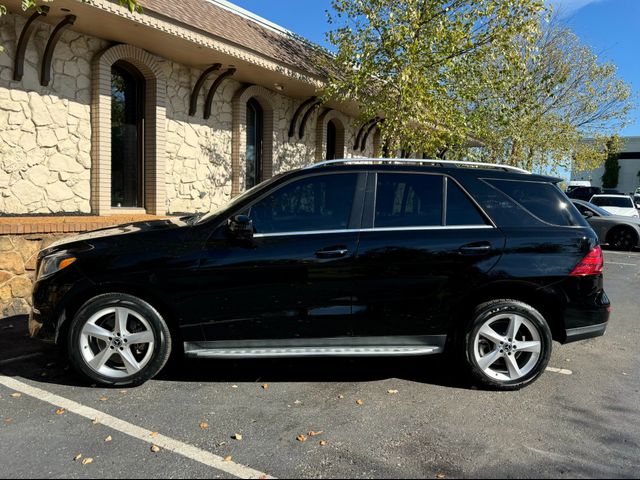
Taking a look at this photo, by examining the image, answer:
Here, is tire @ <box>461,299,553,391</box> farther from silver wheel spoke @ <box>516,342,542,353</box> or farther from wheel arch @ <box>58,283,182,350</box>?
wheel arch @ <box>58,283,182,350</box>

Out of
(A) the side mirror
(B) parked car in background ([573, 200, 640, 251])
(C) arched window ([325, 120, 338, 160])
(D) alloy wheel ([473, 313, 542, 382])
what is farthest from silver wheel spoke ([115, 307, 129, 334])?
(B) parked car in background ([573, 200, 640, 251])

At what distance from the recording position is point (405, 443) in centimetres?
327

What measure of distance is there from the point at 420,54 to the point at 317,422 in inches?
315

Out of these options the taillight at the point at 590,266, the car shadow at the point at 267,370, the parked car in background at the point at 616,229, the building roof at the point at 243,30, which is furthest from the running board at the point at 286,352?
the parked car in background at the point at 616,229

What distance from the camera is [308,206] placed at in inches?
164

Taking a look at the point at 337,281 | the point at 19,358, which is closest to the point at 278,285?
the point at 337,281

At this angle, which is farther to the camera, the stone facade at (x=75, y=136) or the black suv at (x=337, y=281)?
the stone facade at (x=75, y=136)

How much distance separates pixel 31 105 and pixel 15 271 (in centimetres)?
261

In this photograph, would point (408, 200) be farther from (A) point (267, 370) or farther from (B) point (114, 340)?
(B) point (114, 340)

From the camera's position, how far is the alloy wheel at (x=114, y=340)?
397 centimetres

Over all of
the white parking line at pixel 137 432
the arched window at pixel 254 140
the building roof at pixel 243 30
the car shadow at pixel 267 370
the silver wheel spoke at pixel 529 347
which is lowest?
the white parking line at pixel 137 432

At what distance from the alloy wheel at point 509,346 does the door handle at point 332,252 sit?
1.27 metres

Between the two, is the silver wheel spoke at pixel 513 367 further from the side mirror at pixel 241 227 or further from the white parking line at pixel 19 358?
the white parking line at pixel 19 358

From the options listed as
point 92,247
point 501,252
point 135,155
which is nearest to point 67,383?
point 92,247
